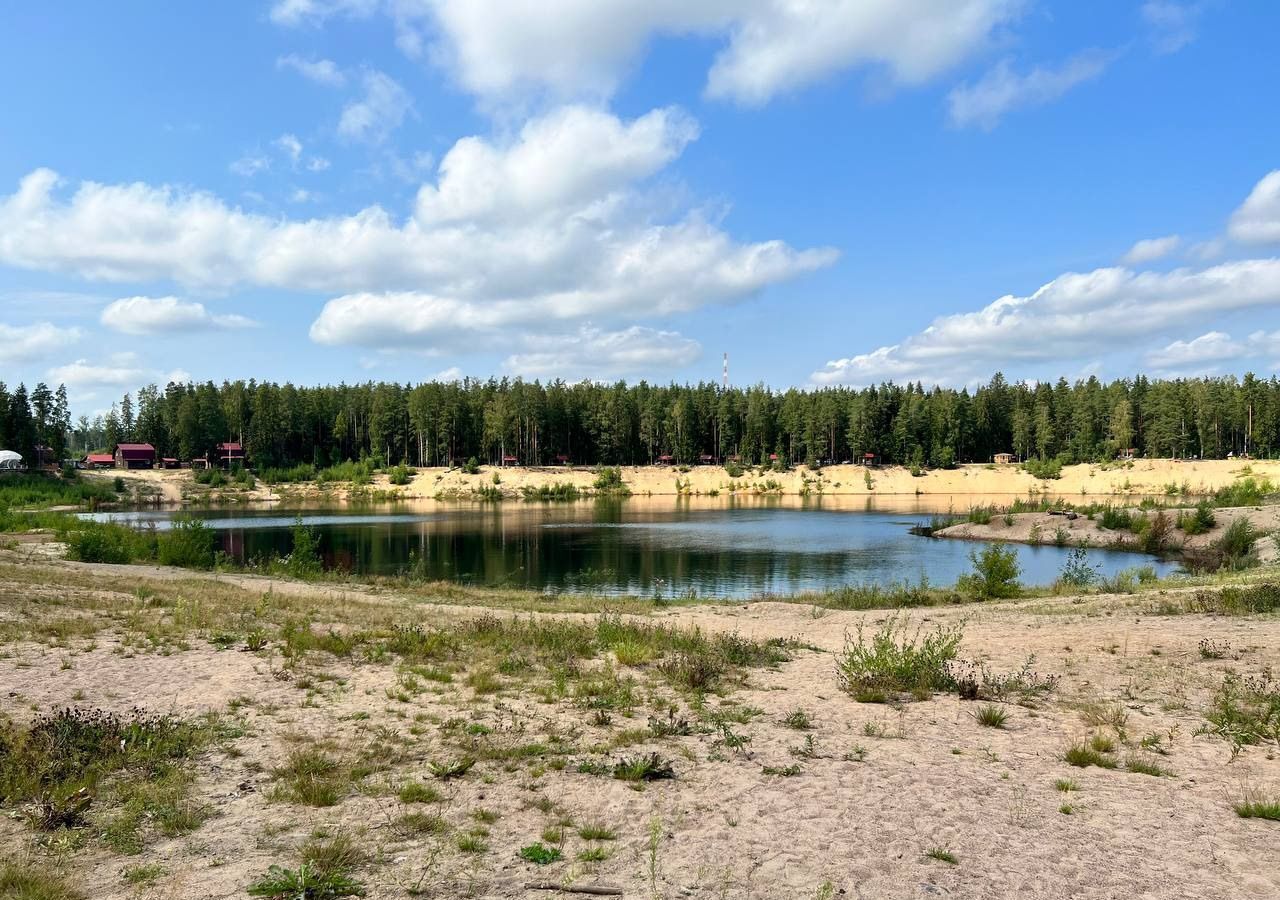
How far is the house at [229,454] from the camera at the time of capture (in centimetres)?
12188

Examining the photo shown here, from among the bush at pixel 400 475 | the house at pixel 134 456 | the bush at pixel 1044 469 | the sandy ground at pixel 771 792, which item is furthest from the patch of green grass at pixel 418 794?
the house at pixel 134 456

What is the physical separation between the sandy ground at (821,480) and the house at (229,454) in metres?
10.9

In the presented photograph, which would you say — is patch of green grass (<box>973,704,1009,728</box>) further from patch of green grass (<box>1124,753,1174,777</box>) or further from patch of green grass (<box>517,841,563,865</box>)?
patch of green grass (<box>517,841,563,865</box>)

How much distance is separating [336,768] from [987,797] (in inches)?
269

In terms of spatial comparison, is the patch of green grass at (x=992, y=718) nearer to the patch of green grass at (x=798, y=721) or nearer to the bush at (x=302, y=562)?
the patch of green grass at (x=798, y=721)

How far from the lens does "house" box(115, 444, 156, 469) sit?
11919 centimetres

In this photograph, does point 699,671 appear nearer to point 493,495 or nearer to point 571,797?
point 571,797

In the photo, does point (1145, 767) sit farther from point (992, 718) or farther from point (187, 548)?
point (187, 548)

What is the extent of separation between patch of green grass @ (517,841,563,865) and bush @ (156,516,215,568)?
3160cm

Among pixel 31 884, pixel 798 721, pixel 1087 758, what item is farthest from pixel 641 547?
pixel 31 884

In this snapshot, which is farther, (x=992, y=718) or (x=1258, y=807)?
(x=992, y=718)

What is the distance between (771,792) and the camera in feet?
25.5

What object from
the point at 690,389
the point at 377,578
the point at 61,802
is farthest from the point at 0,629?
the point at 690,389

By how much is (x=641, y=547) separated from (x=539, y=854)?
4348cm
